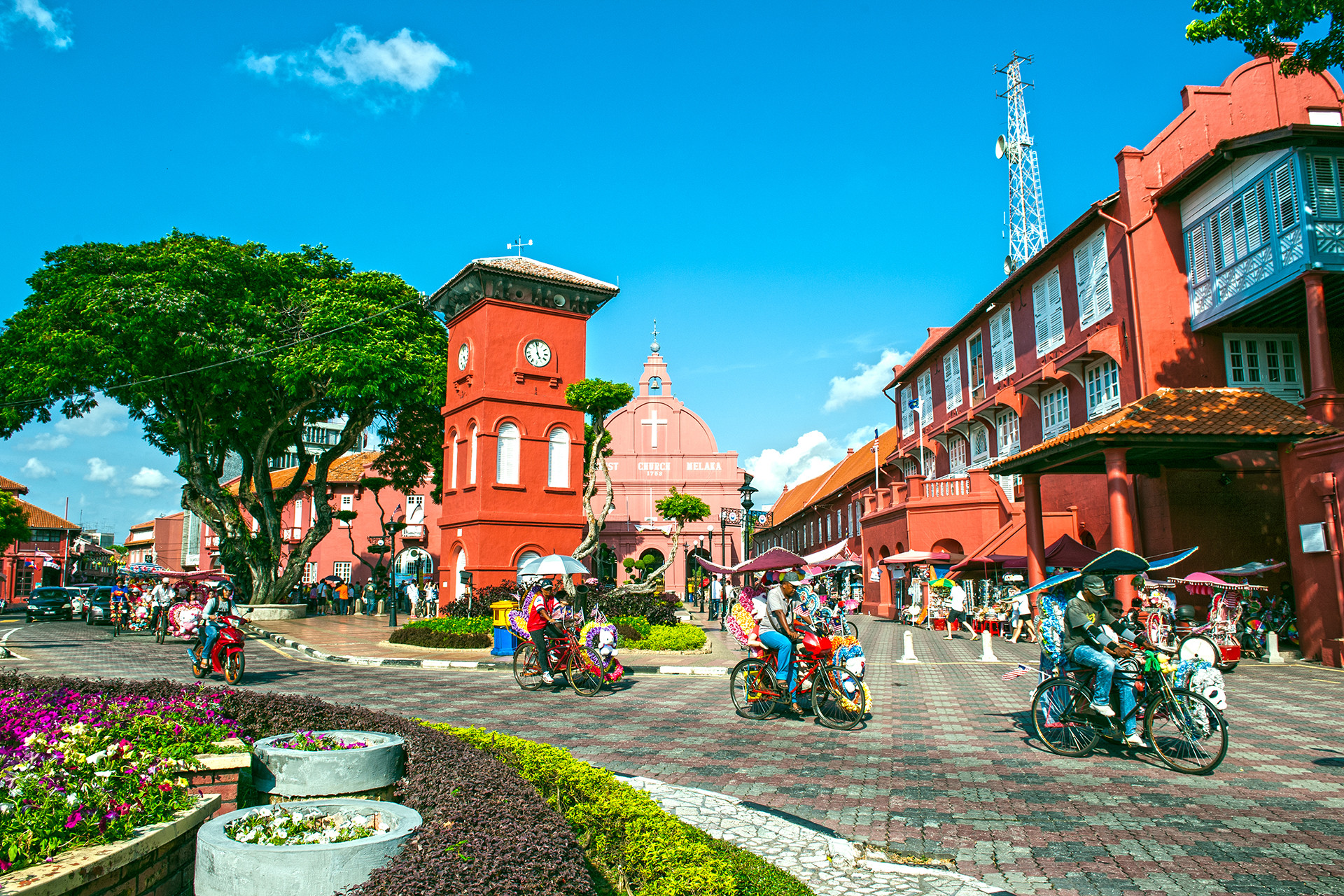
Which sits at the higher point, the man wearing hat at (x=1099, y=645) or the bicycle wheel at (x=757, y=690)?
the man wearing hat at (x=1099, y=645)

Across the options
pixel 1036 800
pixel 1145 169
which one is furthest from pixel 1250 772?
pixel 1145 169

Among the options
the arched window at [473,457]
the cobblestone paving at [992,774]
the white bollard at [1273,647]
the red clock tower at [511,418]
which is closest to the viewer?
the cobblestone paving at [992,774]

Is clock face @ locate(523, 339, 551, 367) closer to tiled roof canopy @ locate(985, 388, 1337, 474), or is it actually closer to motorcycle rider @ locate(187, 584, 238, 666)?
motorcycle rider @ locate(187, 584, 238, 666)

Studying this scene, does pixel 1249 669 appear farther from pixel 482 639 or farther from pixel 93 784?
pixel 93 784

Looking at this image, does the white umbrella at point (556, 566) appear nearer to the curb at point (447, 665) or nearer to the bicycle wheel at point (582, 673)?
the curb at point (447, 665)

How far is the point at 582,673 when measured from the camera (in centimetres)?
1237

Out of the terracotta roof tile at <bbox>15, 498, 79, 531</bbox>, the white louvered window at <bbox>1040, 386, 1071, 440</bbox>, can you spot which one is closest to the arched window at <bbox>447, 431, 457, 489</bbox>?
the white louvered window at <bbox>1040, 386, 1071, 440</bbox>

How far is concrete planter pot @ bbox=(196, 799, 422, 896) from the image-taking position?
333 centimetres

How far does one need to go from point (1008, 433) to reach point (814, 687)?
2128cm

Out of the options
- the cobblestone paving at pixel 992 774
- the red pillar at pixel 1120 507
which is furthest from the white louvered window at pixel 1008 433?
the cobblestone paving at pixel 992 774

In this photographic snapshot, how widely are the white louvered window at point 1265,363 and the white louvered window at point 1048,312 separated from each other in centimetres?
493

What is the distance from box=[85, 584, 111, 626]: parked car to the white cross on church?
A: 31.3 meters

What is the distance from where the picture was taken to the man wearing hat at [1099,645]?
773 centimetres

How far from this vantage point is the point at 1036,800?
6340 mm
